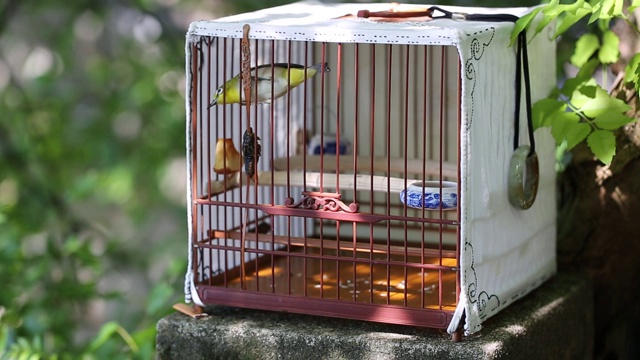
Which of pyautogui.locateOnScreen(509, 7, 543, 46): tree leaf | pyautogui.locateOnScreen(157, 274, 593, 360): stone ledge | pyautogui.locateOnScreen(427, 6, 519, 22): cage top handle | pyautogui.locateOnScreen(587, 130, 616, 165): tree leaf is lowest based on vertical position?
pyautogui.locateOnScreen(157, 274, 593, 360): stone ledge

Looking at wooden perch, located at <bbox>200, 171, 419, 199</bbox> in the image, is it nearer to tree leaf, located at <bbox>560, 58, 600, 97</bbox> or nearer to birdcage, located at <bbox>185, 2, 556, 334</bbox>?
birdcage, located at <bbox>185, 2, 556, 334</bbox>

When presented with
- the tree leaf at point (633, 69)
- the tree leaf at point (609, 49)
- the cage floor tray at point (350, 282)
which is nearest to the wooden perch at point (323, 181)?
the cage floor tray at point (350, 282)

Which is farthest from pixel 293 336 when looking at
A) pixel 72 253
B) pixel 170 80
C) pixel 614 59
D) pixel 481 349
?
pixel 170 80

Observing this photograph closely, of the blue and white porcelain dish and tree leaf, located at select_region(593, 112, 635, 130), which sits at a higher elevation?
tree leaf, located at select_region(593, 112, 635, 130)

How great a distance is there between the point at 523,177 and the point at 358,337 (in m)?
0.51

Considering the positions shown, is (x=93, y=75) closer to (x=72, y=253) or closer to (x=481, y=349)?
(x=72, y=253)

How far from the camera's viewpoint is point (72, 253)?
3.45m

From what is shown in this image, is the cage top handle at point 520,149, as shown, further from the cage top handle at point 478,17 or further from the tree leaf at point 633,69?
the tree leaf at point 633,69

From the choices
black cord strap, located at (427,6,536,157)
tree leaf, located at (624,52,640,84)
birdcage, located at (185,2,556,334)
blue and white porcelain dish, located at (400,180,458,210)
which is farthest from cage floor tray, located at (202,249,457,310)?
tree leaf, located at (624,52,640,84)

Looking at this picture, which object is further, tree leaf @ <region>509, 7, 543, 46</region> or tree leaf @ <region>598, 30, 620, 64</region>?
tree leaf @ <region>598, 30, 620, 64</region>

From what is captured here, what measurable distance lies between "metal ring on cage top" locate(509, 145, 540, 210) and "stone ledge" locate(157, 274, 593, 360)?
0.25 meters

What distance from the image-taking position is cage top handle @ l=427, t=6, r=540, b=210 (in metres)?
2.38

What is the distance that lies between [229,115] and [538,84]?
29.1 inches

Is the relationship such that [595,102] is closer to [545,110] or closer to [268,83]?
[545,110]
